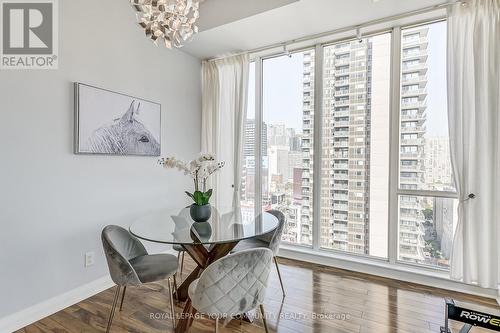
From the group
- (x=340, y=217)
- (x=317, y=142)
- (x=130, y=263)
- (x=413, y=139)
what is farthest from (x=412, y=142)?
(x=130, y=263)

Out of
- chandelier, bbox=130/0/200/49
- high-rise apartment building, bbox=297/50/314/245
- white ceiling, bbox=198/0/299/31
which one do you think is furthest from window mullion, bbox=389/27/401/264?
chandelier, bbox=130/0/200/49

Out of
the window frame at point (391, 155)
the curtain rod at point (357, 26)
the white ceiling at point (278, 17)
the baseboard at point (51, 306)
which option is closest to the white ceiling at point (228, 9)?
the white ceiling at point (278, 17)

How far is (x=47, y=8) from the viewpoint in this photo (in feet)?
7.19

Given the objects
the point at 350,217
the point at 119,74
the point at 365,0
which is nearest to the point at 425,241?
the point at 350,217

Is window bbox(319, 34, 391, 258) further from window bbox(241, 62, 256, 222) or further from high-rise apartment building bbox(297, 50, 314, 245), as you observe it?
window bbox(241, 62, 256, 222)

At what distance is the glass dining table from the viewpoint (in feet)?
5.75

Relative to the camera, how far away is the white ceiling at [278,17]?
2.52 metres

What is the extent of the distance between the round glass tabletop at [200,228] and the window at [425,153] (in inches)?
62.8

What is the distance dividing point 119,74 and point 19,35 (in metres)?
0.80

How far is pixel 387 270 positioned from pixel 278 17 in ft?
9.71

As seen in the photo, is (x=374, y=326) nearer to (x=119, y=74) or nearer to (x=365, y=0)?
(x=365, y=0)

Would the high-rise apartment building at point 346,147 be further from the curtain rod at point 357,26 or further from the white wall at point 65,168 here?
the white wall at point 65,168

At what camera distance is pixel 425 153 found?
2.76 meters

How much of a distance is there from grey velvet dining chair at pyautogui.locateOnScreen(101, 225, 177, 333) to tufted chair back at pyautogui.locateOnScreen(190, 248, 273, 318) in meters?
0.45
